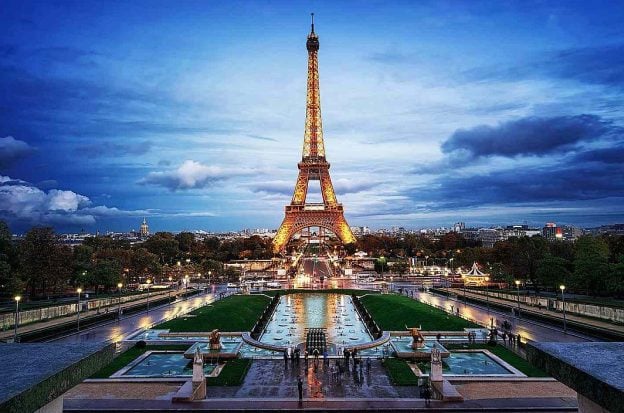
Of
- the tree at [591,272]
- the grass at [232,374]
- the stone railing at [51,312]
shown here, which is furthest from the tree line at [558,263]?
the stone railing at [51,312]

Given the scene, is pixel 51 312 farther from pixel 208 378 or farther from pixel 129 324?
pixel 208 378

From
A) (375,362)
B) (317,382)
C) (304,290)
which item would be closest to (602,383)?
(317,382)

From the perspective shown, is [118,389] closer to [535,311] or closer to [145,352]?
[145,352]

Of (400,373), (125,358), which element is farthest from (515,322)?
(125,358)

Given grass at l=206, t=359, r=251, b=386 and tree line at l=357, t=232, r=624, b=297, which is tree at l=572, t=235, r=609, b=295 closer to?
tree line at l=357, t=232, r=624, b=297

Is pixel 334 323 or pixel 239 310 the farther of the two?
pixel 239 310

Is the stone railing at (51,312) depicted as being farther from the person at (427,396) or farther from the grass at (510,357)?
the person at (427,396)

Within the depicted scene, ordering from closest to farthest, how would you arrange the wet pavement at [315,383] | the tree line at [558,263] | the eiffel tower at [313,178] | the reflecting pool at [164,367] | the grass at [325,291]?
the wet pavement at [315,383] < the reflecting pool at [164,367] < the tree line at [558,263] < the grass at [325,291] < the eiffel tower at [313,178]
